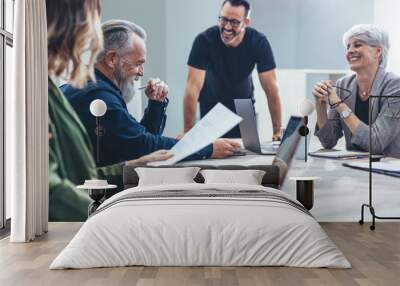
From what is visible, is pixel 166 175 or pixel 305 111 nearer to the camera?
pixel 166 175

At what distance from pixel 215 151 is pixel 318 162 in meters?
1.35

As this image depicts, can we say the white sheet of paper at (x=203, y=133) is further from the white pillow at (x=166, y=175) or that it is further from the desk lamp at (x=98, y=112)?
the desk lamp at (x=98, y=112)

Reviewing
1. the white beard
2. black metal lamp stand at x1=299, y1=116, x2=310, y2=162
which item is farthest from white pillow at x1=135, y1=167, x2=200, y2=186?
black metal lamp stand at x1=299, y1=116, x2=310, y2=162

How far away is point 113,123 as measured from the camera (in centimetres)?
794

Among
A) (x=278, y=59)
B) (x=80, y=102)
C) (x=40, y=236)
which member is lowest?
(x=40, y=236)

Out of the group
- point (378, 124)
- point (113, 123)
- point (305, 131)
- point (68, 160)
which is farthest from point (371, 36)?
point (68, 160)

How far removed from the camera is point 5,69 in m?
7.18

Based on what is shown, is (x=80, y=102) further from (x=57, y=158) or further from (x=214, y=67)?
(x=214, y=67)

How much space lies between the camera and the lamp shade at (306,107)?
7.85 meters

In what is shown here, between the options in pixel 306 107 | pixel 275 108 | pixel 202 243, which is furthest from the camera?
pixel 275 108

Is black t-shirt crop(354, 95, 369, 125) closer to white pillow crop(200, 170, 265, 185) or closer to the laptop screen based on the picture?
the laptop screen

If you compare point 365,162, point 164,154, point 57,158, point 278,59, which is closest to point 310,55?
point 278,59

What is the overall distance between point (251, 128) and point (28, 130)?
290cm

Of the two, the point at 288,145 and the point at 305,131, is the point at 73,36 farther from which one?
the point at 305,131
